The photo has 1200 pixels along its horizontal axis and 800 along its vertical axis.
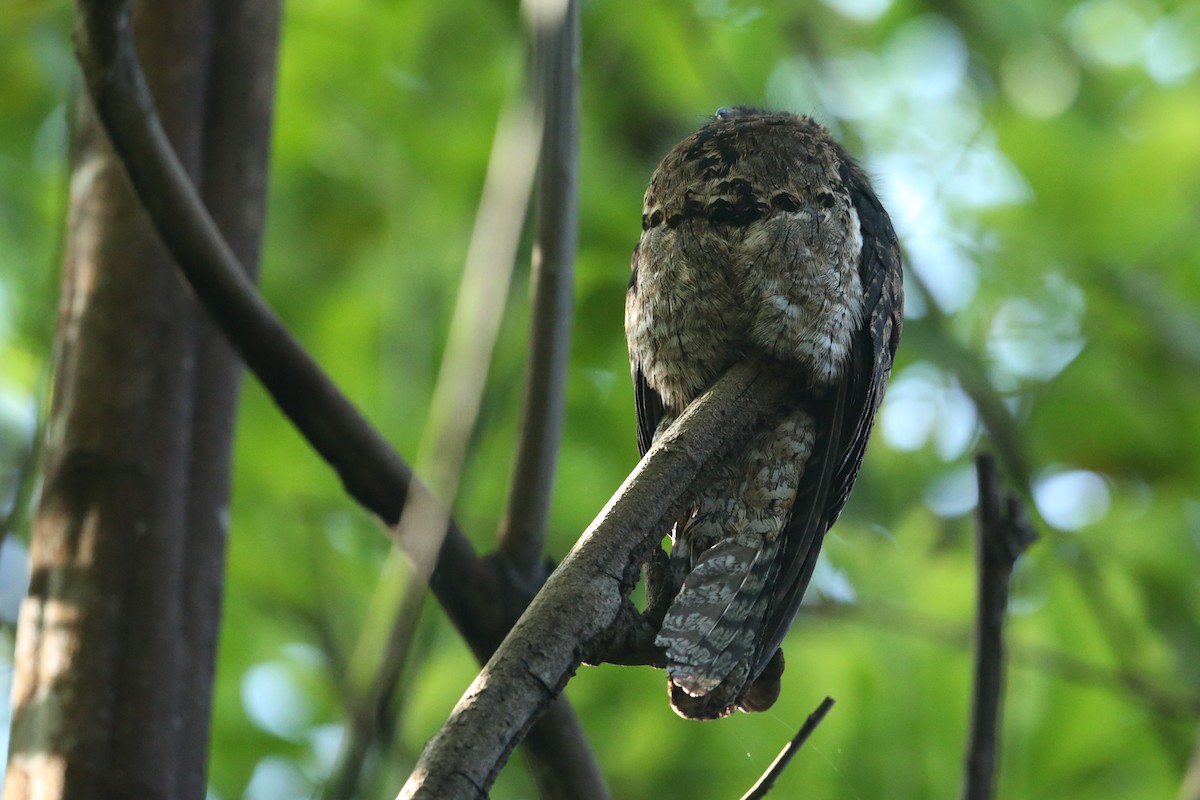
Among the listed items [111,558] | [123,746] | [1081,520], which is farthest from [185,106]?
[1081,520]

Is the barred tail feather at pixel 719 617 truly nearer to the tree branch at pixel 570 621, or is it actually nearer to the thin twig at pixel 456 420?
the tree branch at pixel 570 621

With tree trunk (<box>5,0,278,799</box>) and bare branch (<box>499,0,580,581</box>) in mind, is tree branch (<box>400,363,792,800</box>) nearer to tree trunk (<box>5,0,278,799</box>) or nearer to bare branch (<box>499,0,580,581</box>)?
bare branch (<box>499,0,580,581</box>)

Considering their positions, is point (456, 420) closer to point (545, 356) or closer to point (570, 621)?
point (570, 621)

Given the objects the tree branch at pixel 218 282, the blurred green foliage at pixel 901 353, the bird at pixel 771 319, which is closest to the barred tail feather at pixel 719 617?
the bird at pixel 771 319

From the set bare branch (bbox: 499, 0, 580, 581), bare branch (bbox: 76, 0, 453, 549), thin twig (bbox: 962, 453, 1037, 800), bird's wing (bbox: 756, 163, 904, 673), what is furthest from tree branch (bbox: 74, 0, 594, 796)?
thin twig (bbox: 962, 453, 1037, 800)

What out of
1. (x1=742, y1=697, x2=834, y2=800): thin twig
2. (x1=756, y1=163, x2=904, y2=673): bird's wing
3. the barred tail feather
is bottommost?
(x1=742, y1=697, x2=834, y2=800): thin twig

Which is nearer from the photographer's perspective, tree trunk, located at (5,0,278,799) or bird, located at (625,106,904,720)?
bird, located at (625,106,904,720)
